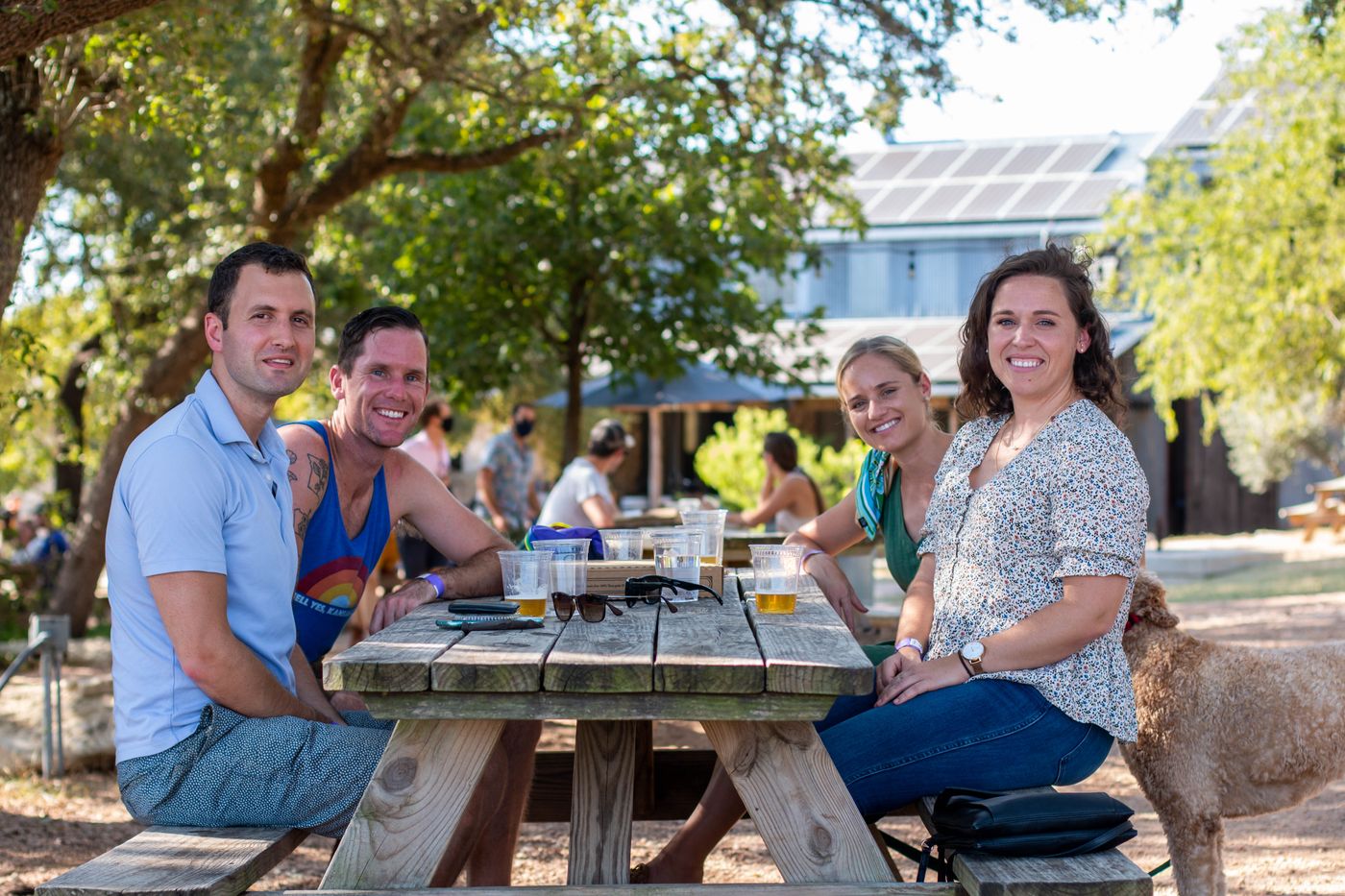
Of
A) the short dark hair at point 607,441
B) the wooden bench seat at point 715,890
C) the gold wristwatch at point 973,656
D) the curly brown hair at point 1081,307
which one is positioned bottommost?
the wooden bench seat at point 715,890

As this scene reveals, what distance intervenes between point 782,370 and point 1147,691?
337 inches

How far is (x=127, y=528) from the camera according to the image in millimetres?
2805

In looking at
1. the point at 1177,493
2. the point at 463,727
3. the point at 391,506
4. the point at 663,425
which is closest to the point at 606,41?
the point at 391,506

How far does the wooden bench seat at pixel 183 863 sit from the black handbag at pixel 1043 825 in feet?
4.38

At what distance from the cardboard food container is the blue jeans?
2.12ft

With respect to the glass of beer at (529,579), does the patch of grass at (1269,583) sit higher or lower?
lower

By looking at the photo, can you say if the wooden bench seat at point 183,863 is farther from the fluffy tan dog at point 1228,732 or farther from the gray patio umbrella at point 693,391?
the gray patio umbrella at point 693,391

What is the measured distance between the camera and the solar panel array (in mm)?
24266

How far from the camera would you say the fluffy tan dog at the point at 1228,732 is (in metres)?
3.40

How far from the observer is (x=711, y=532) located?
142 inches

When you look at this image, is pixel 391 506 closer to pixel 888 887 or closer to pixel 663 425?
pixel 888 887

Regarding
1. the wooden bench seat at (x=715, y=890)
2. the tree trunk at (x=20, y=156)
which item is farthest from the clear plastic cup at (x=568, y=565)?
the tree trunk at (x=20, y=156)

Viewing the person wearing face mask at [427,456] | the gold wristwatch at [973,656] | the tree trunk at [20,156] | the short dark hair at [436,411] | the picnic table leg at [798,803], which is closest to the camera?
the picnic table leg at [798,803]

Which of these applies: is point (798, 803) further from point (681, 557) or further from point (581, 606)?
point (681, 557)
